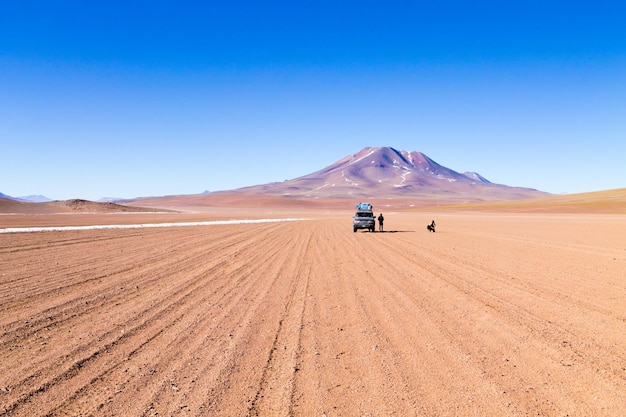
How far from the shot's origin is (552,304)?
948 cm

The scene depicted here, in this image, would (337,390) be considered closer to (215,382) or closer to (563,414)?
(215,382)

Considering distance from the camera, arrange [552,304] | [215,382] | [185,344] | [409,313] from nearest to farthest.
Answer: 1. [215,382]
2. [185,344]
3. [409,313]
4. [552,304]

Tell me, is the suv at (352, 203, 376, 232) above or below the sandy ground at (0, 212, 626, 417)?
above

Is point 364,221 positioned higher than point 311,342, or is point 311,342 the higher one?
point 364,221

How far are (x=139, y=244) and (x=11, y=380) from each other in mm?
17273

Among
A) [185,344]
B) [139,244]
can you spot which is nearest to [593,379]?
[185,344]

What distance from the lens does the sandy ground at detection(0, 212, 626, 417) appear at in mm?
5012

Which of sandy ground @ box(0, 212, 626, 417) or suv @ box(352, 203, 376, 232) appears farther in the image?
suv @ box(352, 203, 376, 232)

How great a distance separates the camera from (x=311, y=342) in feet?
22.7

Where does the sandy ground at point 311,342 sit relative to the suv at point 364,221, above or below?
below

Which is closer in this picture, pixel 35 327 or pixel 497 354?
pixel 497 354

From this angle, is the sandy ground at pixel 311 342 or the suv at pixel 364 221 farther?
the suv at pixel 364 221

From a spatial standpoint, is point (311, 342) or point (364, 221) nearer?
point (311, 342)

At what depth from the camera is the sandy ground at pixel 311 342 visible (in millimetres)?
5012
